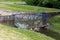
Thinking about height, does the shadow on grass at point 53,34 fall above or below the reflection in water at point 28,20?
below

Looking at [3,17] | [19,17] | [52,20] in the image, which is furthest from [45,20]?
[3,17]

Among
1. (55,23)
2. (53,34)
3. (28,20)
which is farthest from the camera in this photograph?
(55,23)

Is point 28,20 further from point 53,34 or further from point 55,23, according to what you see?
point 53,34

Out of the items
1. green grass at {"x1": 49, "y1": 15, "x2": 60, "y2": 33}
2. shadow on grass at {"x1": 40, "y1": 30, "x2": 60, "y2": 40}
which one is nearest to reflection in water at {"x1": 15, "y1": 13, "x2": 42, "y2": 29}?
green grass at {"x1": 49, "y1": 15, "x2": 60, "y2": 33}

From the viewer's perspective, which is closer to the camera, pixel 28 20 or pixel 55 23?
pixel 28 20

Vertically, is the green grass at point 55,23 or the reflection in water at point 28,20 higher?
the reflection in water at point 28,20

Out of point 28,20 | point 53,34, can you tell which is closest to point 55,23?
point 28,20

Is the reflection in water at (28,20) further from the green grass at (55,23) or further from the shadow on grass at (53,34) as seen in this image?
the shadow on grass at (53,34)

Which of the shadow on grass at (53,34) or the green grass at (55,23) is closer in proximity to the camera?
the shadow on grass at (53,34)

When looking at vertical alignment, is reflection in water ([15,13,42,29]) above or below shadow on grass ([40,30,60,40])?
above

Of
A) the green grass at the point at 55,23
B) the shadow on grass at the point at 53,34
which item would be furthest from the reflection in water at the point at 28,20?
the shadow on grass at the point at 53,34

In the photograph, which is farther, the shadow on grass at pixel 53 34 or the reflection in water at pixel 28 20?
the reflection in water at pixel 28 20

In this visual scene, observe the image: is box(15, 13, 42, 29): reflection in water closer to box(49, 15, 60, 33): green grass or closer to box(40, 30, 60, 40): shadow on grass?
box(49, 15, 60, 33): green grass

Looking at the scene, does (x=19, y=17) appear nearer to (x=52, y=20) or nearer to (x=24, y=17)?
(x=24, y=17)
